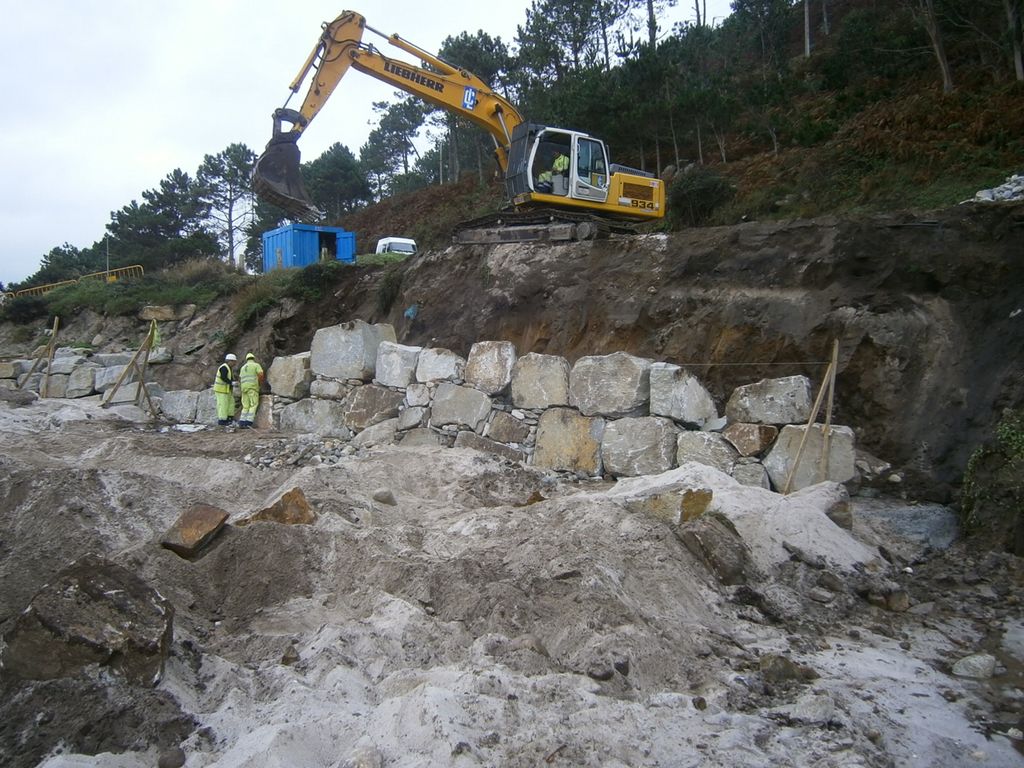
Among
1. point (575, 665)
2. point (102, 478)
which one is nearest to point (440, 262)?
point (102, 478)

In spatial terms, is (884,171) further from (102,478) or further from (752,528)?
(102,478)

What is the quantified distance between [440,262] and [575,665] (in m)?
7.78

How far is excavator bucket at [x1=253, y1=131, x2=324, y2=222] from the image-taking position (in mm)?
11617

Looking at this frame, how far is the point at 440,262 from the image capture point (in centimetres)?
1067

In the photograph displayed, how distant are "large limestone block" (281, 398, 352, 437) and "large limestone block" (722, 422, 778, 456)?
489 cm

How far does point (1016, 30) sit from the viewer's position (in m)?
14.3

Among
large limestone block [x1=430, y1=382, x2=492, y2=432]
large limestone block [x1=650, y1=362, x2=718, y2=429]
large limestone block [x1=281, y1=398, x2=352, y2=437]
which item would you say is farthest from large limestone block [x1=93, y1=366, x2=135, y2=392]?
large limestone block [x1=650, y1=362, x2=718, y2=429]

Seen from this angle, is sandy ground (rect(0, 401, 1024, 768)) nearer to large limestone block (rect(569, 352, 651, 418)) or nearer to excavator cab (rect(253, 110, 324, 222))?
large limestone block (rect(569, 352, 651, 418))

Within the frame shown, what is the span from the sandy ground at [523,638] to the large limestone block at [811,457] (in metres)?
0.37

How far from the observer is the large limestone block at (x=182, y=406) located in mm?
11188

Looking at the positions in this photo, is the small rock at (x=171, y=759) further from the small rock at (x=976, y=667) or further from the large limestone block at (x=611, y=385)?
the large limestone block at (x=611, y=385)

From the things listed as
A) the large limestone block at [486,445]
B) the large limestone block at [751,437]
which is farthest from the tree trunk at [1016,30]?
the large limestone block at [486,445]

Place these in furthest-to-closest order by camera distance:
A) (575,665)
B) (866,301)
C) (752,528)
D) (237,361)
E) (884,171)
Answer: (884,171), (237,361), (866,301), (752,528), (575,665)

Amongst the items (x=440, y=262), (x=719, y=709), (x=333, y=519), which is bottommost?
(x=719, y=709)
